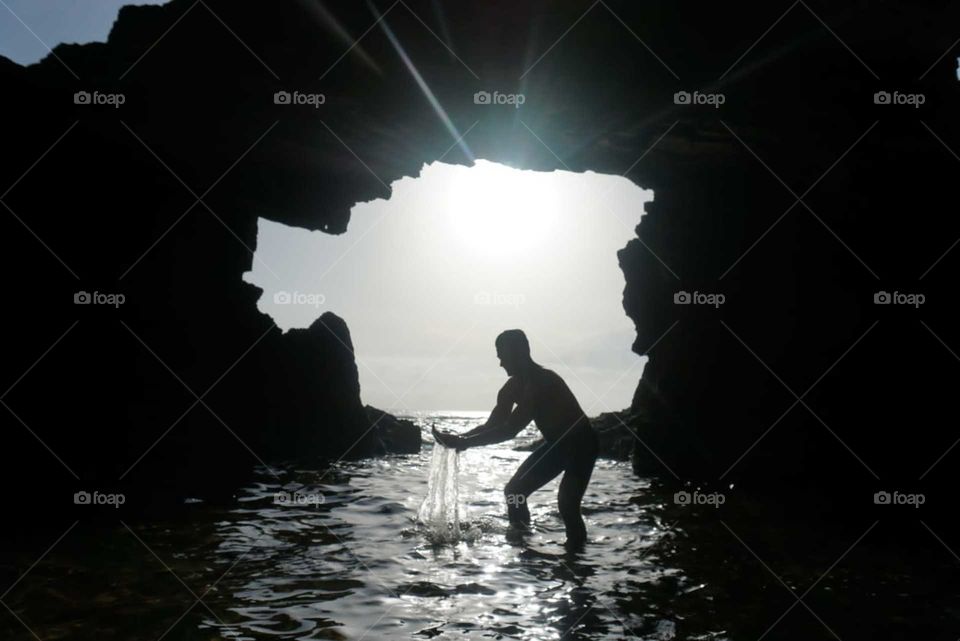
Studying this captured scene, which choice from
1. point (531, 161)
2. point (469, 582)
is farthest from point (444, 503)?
point (531, 161)

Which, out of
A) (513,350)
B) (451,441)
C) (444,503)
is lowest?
(444,503)

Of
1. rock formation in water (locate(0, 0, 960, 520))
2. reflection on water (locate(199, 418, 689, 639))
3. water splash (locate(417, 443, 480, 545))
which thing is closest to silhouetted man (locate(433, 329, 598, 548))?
water splash (locate(417, 443, 480, 545))

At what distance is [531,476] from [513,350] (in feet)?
5.79

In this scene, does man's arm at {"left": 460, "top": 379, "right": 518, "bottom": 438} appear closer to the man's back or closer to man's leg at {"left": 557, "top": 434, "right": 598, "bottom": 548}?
the man's back

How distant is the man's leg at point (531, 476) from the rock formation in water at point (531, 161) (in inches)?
287

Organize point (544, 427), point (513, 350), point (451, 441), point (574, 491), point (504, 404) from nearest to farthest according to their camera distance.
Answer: point (451, 441)
point (574, 491)
point (544, 427)
point (513, 350)
point (504, 404)

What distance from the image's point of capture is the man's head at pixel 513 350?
28.6 feet

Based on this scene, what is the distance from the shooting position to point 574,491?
819 cm

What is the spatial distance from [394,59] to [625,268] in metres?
11.2

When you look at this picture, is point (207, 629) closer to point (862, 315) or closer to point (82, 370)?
point (82, 370)

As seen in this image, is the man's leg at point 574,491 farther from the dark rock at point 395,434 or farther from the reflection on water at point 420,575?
the dark rock at point 395,434

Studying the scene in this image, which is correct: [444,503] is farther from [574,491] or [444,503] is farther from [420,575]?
[420,575]

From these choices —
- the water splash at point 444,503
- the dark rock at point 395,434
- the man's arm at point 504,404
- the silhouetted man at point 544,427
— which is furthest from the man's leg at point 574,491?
the dark rock at point 395,434

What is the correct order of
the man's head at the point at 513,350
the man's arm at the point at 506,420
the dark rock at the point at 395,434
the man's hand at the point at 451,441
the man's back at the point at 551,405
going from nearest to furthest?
the man's hand at the point at 451,441, the man's arm at the point at 506,420, the man's back at the point at 551,405, the man's head at the point at 513,350, the dark rock at the point at 395,434
